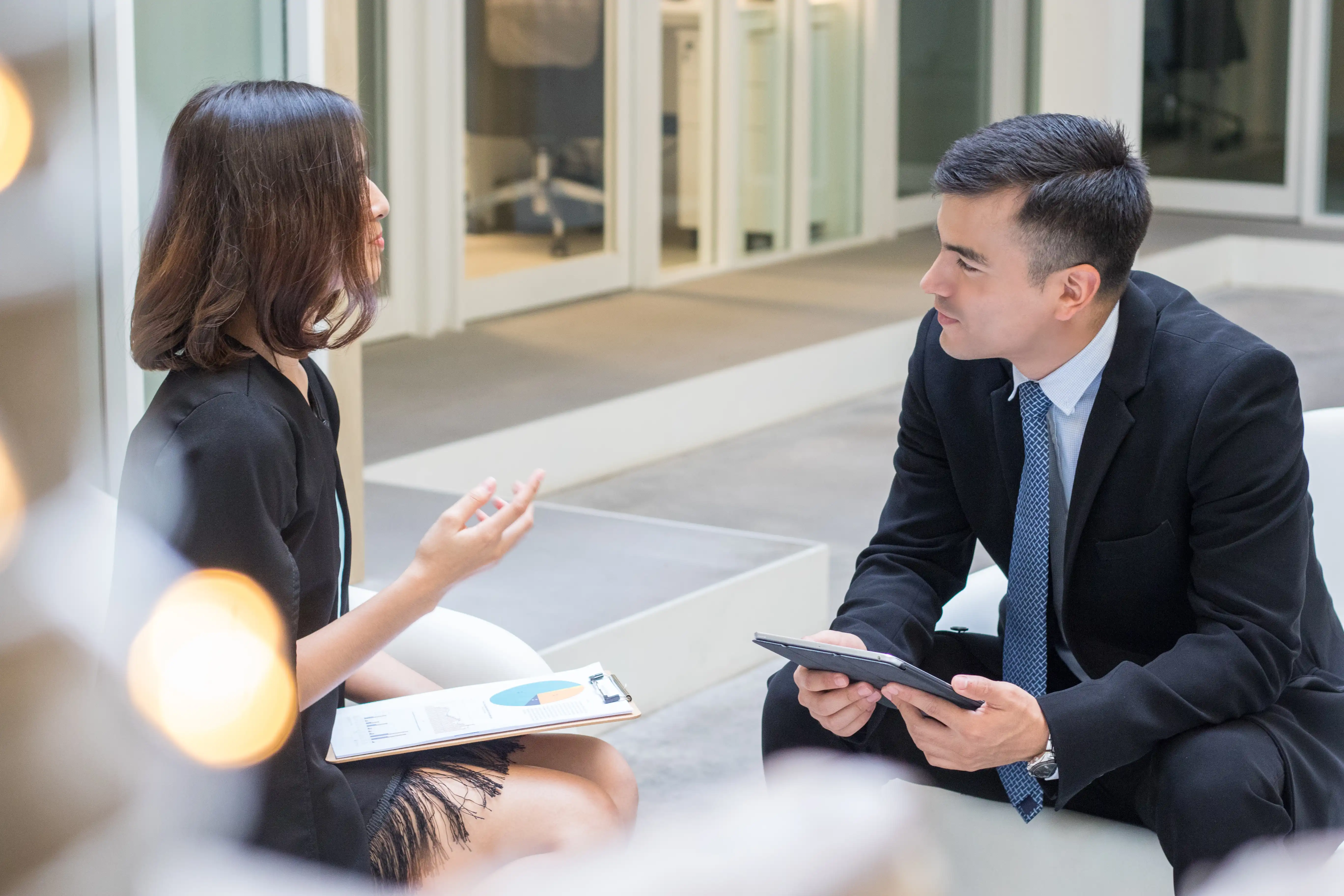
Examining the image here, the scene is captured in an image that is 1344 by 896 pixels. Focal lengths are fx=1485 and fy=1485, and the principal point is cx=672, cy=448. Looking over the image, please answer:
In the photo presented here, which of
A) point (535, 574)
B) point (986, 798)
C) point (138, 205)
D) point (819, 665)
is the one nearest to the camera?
point (819, 665)

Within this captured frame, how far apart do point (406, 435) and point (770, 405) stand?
5.39 feet

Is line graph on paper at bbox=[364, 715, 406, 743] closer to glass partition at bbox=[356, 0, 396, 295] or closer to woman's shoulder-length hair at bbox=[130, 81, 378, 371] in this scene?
woman's shoulder-length hair at bbox=[130, 81, 378, 371]

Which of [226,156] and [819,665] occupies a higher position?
[226,156]

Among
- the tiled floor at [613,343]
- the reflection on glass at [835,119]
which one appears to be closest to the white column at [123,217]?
the tiled floor at [613,343]

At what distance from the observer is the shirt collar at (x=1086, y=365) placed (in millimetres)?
1608

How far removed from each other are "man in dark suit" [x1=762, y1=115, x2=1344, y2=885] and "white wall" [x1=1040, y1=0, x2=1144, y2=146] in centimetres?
739

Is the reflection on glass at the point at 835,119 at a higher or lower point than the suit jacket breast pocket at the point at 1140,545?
higher

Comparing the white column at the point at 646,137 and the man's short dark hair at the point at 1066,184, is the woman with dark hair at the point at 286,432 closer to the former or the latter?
the man's short dark hair at the point at 1066,184

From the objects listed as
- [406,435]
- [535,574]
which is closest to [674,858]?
[535,574]

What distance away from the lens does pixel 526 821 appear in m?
1.41

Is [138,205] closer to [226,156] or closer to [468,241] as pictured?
[226,156]

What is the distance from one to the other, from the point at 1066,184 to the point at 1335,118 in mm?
8364

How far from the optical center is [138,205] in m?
2.23

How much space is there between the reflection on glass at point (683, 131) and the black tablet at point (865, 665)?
5.52 metres
